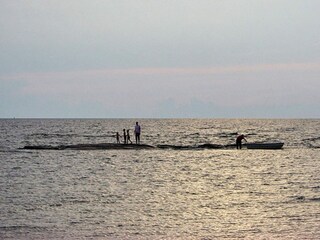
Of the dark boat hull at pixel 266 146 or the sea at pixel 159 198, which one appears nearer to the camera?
the sea at pixel 159 198

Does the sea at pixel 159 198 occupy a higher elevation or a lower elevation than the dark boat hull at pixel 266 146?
lower

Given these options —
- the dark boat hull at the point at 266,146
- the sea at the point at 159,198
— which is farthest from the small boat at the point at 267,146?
the sea at the point at 159,198

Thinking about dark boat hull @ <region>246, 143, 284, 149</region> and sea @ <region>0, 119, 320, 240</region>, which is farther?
dark boat hull @ <region>246, 143, 284, 149</region>

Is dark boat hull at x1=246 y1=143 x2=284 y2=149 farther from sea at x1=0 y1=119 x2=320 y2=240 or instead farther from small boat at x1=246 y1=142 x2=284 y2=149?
sea at x1=0 y1=119 x2=320 y2=240

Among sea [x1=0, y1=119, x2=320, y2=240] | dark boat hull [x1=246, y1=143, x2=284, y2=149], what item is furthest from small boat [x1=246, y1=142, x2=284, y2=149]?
sea [x1=0, y1=119, x2=320, y2=240]

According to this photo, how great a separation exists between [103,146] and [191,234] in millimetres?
43274

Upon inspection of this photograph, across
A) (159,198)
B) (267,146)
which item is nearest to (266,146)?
(267,146)

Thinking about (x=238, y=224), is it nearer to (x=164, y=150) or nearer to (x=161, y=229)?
(x=161, y=229)

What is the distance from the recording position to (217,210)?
78.9 ft

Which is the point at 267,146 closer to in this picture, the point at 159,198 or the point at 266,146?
the point at 266,146

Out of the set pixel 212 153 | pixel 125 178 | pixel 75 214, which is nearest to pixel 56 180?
pixel 125 178

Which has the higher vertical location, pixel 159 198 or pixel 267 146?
pixel 267 146

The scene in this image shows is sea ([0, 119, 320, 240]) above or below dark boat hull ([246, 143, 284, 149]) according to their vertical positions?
below

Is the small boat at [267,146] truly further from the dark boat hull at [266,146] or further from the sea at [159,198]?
the sea at [159,198]
